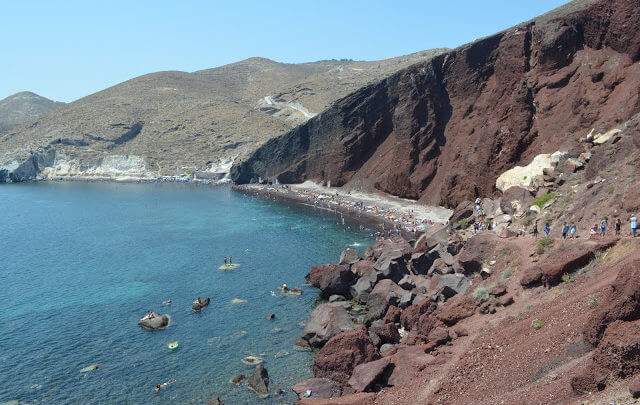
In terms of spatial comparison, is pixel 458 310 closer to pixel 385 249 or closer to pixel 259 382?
pixel 259 382

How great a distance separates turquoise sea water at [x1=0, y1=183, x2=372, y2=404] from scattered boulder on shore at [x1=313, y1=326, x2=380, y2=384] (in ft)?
5.95

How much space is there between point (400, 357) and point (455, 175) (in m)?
46.1

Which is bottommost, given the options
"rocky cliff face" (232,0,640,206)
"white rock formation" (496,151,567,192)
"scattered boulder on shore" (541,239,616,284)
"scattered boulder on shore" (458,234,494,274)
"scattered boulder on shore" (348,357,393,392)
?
"scattered boulder on shore" (348,357,393,392)

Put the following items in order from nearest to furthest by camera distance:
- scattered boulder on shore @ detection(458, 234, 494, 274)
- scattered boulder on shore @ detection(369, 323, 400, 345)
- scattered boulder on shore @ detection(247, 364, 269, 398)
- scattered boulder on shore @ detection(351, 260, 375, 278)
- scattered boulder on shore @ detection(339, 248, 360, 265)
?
scattered boulder on shore @ detection(247, 364, 269, 398) < scattered boulder on shore @ detection(369, 323, 400, 345) < scattered boulder on shore @ detection(458, 234, 494, 274) < scattered boulder on shore @ detection(351, 260, 375, 278) < scattered boulder on shore @ detection(339, 248, 360, 265)

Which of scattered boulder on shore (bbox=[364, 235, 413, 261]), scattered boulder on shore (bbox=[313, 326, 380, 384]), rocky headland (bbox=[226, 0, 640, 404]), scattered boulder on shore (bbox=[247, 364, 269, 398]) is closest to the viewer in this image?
rocky headland (bbox=[226, 0, 640, 404])

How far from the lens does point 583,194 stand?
33.1 metres

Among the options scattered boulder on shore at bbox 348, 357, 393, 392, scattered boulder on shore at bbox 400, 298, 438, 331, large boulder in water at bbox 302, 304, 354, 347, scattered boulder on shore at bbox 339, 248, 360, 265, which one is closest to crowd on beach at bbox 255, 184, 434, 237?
scattered boulder on shore at bbox 339, 248, 360, 265

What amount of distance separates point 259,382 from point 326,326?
22.2ft

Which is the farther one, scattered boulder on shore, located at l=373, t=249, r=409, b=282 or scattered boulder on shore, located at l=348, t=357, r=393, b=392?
scattered boulder on shore, located at l=373, t=249, r=409, b=282

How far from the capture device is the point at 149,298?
42500 mm

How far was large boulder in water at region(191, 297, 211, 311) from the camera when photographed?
3938cm

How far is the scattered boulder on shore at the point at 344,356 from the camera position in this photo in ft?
88.1

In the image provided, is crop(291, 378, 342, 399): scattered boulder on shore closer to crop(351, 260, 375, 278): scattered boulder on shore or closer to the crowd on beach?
crop(351, 260, 375, 278): scattered boulder on shore

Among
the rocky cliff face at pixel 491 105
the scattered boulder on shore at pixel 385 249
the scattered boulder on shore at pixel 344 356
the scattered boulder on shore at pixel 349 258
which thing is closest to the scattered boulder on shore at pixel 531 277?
the scattered boulder on shore at pixel 344 356
